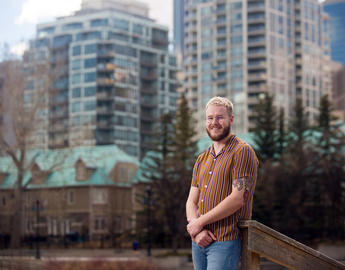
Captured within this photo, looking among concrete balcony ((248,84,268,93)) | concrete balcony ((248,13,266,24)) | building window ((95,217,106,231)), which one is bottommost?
building window ((95,217,106,231))

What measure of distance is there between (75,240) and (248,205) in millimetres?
63727

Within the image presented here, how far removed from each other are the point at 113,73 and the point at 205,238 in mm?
105486

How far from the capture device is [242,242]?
4.63 meters

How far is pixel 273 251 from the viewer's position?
14.8 ft

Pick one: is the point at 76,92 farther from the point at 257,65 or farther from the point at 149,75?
the point at 257,65

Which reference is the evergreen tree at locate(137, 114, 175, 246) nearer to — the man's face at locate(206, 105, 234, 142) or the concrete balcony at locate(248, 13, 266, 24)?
the man's face at locate(206, 105, 234, 142)

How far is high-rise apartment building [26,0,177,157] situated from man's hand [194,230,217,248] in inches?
3964

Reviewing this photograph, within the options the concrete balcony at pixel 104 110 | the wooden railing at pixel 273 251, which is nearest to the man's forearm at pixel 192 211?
the wooden railing at pixel 273 251

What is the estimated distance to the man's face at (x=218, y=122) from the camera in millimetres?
4859

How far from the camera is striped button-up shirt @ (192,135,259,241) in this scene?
463 cm

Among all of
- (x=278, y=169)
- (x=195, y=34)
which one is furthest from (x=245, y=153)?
(x=195, y=34)

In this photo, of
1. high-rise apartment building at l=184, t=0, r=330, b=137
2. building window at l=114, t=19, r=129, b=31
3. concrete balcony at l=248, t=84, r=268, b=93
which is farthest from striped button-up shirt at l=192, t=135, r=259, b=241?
concrete balcony at l=248, t=84, r=268, b=93

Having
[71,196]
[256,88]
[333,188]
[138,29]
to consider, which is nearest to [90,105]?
[138,29]

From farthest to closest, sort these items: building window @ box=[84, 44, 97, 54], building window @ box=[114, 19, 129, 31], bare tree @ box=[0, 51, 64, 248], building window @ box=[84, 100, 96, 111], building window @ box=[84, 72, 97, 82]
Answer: building window @ box=[114, 19, 129, 31] → building window @ box=[84, 72, 97, 82] → building window @ box=[84, 44, 97, 54] → building window @ box=[84, 100, 96, 111] → bare tree @ box=[0, 51, 64, 248]
